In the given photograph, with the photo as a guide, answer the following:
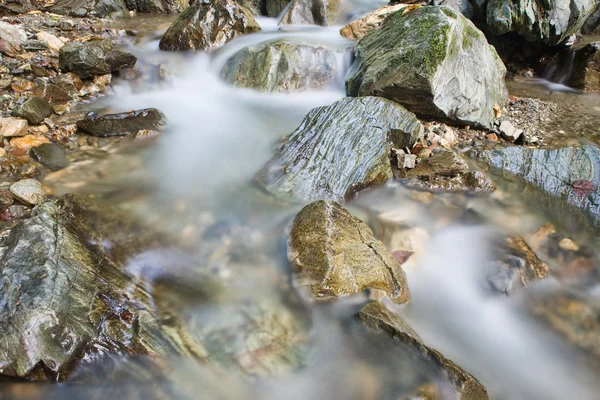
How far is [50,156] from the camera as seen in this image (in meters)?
5.26

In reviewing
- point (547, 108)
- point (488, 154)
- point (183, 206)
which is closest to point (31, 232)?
point (183, 206)

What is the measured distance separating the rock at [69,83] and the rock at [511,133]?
26.5 feet

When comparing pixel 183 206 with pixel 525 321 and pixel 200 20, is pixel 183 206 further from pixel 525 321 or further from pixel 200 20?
pixel 200 20

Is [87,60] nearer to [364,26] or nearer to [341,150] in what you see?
[341,150]

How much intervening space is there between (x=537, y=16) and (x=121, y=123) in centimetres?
941

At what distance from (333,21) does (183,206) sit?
367 inches

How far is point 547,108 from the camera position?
754cm

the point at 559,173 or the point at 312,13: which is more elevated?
the point at 312,13

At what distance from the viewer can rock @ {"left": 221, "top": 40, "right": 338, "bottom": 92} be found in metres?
7.98

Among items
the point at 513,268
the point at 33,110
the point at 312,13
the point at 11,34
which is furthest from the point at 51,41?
the point at 513,268

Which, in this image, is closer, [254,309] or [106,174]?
[254,309]

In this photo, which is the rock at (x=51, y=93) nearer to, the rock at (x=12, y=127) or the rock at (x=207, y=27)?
the rock at (x=12, y=127)

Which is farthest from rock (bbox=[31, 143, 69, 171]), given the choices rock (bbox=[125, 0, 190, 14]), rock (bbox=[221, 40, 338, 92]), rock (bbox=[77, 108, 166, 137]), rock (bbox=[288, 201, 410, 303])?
rock (bbox=[125, 0, 190, 14])

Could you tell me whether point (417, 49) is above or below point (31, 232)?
above
